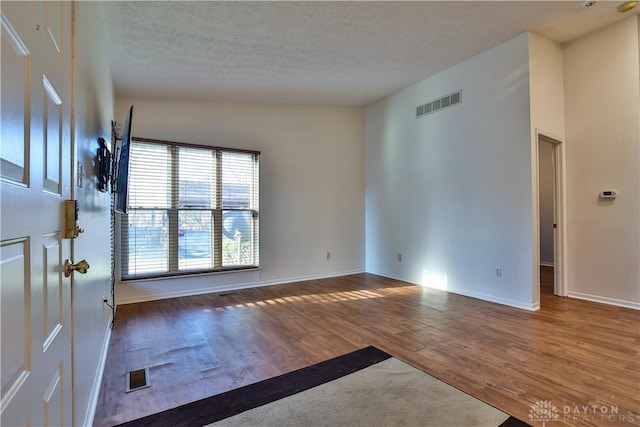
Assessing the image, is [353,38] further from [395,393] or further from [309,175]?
[395,393]

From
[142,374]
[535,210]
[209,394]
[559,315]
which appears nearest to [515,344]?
[559,315]

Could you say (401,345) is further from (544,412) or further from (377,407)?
(544,412)

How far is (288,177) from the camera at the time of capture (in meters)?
5.46

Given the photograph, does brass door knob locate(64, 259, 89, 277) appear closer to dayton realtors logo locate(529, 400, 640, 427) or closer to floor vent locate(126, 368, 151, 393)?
floor vent locate(126, 368, 151, 393)

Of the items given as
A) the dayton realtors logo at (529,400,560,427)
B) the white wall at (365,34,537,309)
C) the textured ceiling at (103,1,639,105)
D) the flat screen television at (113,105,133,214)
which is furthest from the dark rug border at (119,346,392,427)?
the textured ceiling at (103,1,639,105)

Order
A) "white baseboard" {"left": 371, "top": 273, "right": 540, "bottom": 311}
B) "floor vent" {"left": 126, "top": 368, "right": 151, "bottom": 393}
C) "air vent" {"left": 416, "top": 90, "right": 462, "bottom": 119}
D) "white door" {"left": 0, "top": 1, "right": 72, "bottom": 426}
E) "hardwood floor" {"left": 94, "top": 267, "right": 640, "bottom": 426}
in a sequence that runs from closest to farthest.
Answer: "white door" {"left": 0, "top": 1, "right": 72, "bottom": 426} → "hardwood floor" {"left": 94, "top": 267, "right": 640, "bottom": 426} → "floor vent" {"left": 126, "top": 368, "right": 151, "bottom": 393} → "white baseboard" {"left": 371, "top": 273, "right": 540, "bottom": 311} → "air vent" {"left": 416, "top": 90, "right": 462, "bottom": 119}

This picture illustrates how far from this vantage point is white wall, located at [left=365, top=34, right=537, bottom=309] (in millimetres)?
3852

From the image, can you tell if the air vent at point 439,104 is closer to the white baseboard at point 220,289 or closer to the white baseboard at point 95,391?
the white baseboard at point 220,289

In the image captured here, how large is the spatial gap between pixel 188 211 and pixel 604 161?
18.1 ft

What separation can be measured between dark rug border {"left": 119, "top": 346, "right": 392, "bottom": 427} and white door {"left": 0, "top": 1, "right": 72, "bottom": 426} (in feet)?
2.59

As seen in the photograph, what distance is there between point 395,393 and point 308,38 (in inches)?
131

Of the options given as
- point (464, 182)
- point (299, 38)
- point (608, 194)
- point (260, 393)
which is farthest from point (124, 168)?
point (608, 194)

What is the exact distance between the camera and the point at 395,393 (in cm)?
204

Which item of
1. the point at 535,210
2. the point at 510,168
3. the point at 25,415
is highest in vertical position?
the point at 510,168
